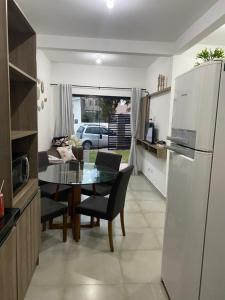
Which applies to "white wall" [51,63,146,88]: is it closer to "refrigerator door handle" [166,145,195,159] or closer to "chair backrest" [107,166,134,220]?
"chair backrest" [107,166,134,220]

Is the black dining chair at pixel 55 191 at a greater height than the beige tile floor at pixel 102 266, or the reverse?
the black dining chair at pixel 55 191

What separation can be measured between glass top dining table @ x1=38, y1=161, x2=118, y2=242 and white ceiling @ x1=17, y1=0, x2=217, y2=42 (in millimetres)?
2004

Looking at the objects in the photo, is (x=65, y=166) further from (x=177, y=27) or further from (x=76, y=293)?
(x=177, y=27)

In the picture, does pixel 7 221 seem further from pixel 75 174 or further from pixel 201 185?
pixel 75 174

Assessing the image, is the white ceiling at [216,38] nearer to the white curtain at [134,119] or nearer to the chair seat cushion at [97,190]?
the white curtain at [134,119]

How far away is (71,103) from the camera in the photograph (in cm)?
611

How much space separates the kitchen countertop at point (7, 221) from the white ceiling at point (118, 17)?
2338mm

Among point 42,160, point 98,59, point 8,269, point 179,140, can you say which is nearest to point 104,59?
point 98,59

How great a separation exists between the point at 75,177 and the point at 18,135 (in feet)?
4.63

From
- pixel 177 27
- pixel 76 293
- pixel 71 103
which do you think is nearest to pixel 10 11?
pixel 76 293

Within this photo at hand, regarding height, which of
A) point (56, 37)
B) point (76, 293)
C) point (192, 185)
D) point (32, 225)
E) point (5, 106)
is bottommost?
point (76, 293)

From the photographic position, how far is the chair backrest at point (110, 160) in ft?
12.3

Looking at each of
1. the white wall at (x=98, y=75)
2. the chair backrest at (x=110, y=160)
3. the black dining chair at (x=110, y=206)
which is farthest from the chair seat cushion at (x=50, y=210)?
the white wall at (x=98, y=75)

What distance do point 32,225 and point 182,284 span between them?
1.24m
